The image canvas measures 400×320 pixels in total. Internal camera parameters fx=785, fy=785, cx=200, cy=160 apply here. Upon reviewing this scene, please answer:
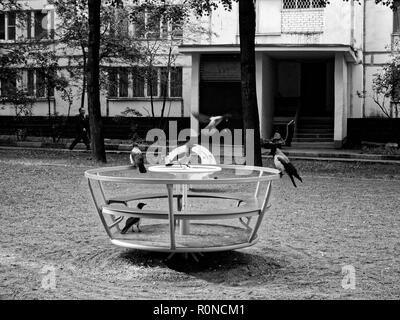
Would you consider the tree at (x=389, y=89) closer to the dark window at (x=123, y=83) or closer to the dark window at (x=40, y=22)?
the dark window at (x=123, y=83)

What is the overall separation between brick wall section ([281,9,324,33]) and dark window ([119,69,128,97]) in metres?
7.40

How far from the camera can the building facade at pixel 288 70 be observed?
32734mm

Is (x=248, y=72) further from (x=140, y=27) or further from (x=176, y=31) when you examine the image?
(x=176, y=31)

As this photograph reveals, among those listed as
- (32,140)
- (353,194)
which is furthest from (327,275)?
(32,140)

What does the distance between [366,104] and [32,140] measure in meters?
15.0

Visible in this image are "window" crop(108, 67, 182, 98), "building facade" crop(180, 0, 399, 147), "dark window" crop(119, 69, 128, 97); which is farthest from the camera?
"dark window" crop(119, 69, 128, 97)

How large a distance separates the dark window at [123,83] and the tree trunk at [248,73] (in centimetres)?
1472

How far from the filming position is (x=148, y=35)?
1403 inches

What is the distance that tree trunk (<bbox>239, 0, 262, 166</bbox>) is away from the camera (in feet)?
67.7

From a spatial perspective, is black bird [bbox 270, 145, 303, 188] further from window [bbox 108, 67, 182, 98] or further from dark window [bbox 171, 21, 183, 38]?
dark window [bbox 171, 21, 183, 38]

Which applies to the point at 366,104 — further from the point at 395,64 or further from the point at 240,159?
the point at 240,159

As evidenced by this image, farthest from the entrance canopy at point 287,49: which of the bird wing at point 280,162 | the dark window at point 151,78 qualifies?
the bird wing at point 280,162

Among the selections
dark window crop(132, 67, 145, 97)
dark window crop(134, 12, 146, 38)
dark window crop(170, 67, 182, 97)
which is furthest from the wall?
dark window crop(132, 67, 145, 97)
